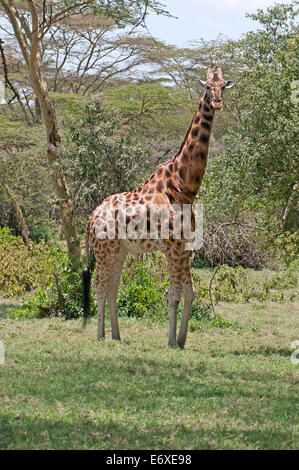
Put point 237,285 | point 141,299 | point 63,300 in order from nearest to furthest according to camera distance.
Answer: point 141,299 → point 63,300 → point 237,285

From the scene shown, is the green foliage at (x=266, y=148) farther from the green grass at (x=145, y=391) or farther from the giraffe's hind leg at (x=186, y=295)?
the green grass at (x=145, y=391)

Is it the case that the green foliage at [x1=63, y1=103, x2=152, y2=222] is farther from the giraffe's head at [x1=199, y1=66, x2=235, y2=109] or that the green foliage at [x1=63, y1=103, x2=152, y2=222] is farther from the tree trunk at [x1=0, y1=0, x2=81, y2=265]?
the giraffe's head at [x1=199, y1=66, x2=235, y2=109]

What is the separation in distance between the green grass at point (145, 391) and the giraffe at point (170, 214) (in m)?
0.58

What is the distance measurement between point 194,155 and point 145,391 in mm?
2987

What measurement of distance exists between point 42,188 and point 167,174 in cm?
1360

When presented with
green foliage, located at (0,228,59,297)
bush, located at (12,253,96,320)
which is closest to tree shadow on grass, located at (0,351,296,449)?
bush, located at (12,253,96,320)

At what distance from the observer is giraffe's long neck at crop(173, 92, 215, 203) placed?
738 centimetres

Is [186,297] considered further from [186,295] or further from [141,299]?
[141,299]

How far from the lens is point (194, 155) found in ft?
24.5

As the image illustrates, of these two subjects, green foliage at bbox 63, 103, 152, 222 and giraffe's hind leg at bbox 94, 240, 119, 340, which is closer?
giraffe's hind leg at bbox 94, 240, 119, 340

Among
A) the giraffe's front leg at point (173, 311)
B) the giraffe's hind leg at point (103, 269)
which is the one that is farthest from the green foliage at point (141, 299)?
the giraffe's front leg at point (173, 311)

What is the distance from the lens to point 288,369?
6.61m

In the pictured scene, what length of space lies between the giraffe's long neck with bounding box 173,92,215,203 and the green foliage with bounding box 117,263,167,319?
2813mm

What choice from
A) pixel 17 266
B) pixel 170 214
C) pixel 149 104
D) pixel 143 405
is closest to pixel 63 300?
pixel 17 266
